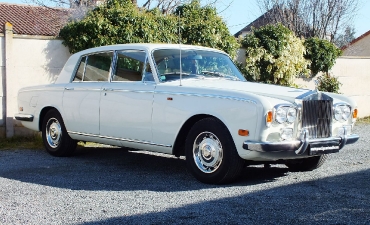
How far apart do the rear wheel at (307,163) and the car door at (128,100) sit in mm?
1924

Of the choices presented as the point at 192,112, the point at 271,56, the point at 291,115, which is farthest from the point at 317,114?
the point at 271,56

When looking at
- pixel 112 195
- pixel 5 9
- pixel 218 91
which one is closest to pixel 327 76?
pixel 218 91

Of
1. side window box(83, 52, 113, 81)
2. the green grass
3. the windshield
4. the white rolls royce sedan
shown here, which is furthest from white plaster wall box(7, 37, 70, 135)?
the windshield

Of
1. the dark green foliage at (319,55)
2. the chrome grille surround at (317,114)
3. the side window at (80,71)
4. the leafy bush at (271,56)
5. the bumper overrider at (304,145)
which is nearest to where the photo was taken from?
the bumper overrider at (304,145)

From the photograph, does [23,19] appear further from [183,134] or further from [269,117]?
[269,117]

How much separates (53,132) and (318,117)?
4266 millimetres

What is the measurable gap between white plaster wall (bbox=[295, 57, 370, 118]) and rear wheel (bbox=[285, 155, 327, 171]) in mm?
8637

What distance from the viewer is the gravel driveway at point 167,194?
508cm

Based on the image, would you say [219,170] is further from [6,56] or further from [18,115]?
[6,56]

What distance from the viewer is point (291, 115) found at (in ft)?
20.7

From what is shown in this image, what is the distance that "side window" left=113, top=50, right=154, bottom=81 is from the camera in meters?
7.55

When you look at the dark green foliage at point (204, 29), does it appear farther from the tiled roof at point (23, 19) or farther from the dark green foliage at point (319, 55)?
the tiled roof at point (23, 19)

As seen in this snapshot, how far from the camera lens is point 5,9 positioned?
36.3 m

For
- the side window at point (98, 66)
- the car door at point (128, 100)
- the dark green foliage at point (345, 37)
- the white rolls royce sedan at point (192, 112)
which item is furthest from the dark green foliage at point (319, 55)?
the dark green foliage at point (345, 37)
